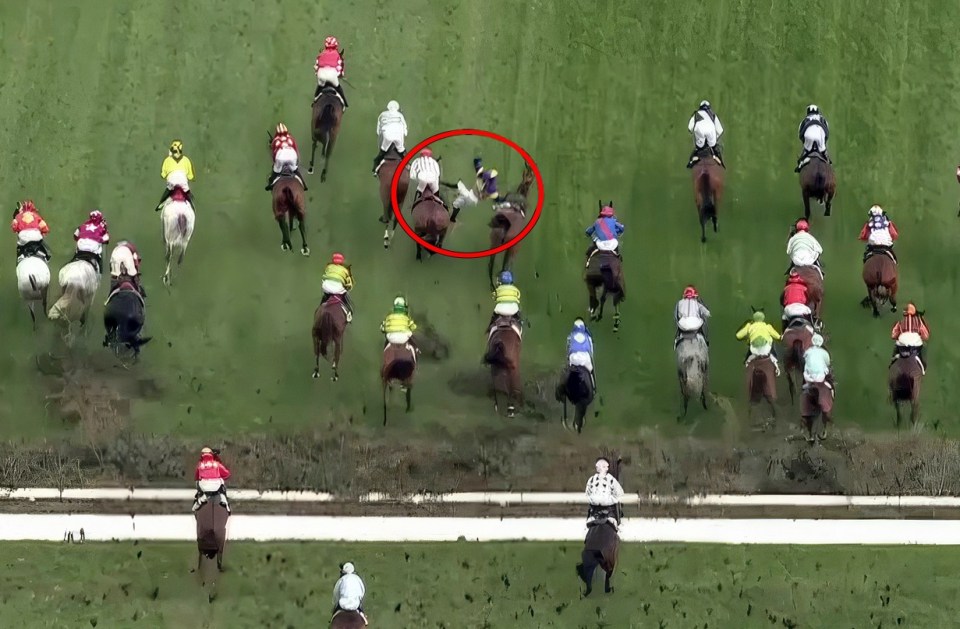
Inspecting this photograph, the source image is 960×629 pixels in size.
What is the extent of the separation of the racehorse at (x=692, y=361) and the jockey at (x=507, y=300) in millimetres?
2726

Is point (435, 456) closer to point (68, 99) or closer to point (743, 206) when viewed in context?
point (743, 206)

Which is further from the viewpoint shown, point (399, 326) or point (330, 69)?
point (330, 69)

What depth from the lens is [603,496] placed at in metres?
28.5

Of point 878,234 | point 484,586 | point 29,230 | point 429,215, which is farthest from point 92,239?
point 878,234

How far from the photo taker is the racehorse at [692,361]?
30.9m

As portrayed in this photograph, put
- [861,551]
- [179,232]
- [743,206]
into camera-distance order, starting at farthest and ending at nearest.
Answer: [743,206] → [179,232] → [861,551]

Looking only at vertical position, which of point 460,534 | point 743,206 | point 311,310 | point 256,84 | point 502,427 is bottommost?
point 460,534

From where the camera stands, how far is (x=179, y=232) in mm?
32188

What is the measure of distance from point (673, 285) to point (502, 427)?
4.35 meters

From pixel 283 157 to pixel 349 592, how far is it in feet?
26.8

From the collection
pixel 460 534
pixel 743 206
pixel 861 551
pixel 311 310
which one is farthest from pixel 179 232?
pixel 861 551

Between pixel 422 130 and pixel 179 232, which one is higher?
pixel 422 130

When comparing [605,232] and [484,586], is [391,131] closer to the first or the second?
[605,232]

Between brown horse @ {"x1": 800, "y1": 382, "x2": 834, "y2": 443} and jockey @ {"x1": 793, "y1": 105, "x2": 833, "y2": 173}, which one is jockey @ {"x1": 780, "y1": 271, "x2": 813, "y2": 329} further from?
jockey @ {"x1": 793, "y1": 105, "x2": 833, "y2": 173}
